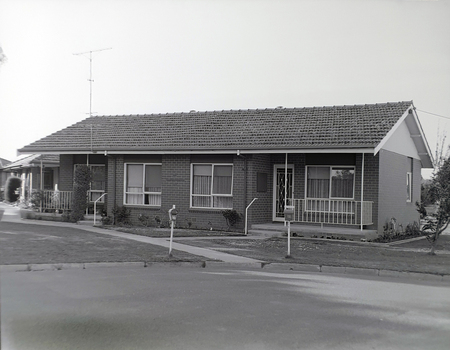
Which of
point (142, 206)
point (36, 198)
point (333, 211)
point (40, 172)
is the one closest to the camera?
point (333, 211)

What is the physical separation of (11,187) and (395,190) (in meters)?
19.1

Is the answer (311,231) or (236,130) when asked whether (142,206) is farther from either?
(311,231)

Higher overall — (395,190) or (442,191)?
(395,190)

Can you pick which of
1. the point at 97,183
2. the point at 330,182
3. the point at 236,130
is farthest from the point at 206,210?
the point at 97,183

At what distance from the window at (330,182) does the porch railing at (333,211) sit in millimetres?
443

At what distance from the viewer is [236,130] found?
840 inches

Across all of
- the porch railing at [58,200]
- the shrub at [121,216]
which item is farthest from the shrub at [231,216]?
the porch railing at [58,200]

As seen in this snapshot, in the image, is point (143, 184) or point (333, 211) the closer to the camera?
point (333, 211)

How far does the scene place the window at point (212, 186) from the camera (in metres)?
20.6

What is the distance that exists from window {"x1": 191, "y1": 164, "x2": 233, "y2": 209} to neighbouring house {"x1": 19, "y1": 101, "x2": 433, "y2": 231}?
4cm

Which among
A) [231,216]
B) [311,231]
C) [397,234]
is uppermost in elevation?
[231,216]

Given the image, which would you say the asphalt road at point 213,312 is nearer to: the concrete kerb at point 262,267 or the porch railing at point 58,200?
the concrete kerb at point 262,267

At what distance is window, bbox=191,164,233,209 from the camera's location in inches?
811

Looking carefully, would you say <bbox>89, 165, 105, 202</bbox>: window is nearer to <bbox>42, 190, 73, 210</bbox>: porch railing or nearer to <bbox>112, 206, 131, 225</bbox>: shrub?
<bbox>42, 190, 73, 210</bbox>: porch railing
